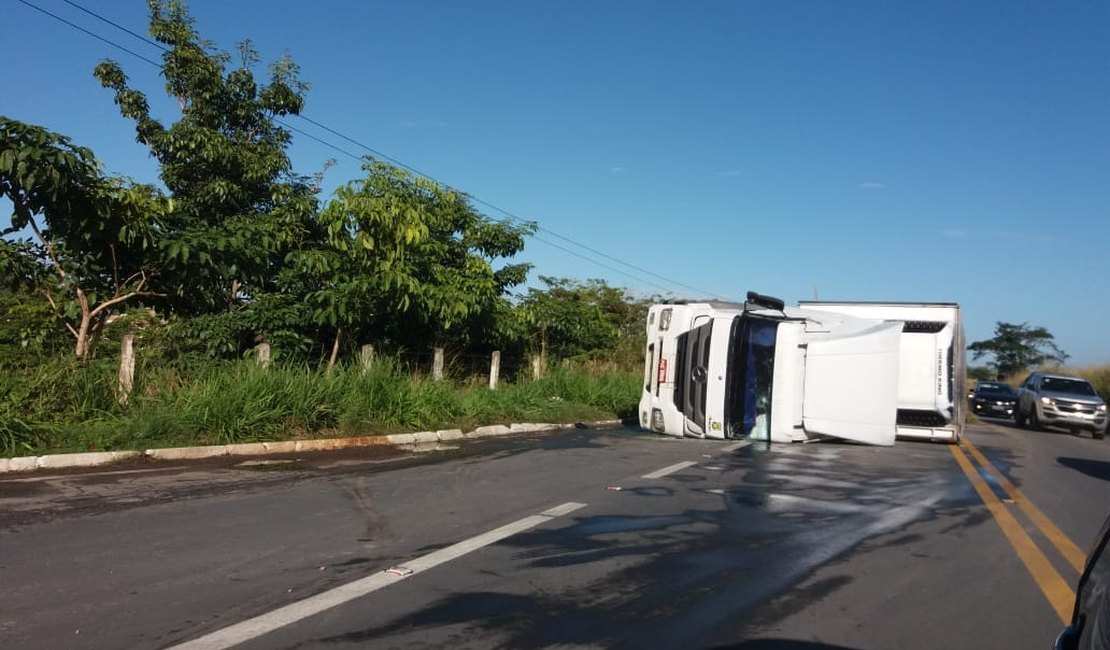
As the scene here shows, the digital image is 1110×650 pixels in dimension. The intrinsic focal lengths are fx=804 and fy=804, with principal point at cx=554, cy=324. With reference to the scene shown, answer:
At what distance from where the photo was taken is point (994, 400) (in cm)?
2952

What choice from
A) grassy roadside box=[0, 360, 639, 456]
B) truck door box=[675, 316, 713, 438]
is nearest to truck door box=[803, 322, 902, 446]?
truck door box=[675, 316, 713, 438]

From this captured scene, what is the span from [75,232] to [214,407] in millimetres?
3142

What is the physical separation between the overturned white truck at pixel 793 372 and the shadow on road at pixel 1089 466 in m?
1.84

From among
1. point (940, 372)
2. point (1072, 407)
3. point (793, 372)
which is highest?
point (940, 372)

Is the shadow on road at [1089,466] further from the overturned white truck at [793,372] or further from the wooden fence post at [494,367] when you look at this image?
the wooden fence post at [494,367]

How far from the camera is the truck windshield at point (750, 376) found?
1305cm

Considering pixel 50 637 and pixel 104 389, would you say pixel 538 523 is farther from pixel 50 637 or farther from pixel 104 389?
pixel 104 389

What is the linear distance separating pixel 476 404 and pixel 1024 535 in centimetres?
990

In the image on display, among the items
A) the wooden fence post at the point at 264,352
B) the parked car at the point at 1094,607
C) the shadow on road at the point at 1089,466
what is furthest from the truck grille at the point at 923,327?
the parked car at the point at 1094,607

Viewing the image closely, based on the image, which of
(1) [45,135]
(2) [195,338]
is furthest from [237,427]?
(1) [45,135]

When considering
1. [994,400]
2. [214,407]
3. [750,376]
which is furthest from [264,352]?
[994,400]

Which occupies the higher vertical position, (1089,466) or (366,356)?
(366,356)

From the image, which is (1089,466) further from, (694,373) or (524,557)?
(524,557)

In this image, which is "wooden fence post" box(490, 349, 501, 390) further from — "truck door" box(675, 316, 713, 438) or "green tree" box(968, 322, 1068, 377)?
"green tree" box(968, 322, 1068, 377)
